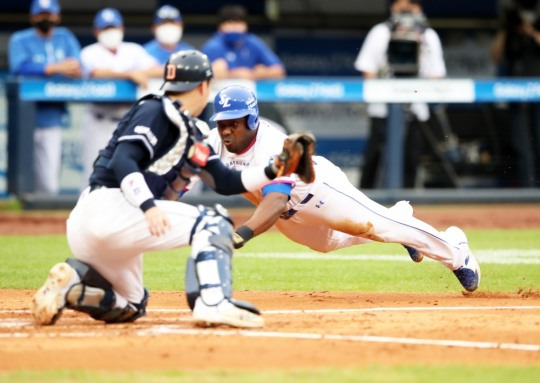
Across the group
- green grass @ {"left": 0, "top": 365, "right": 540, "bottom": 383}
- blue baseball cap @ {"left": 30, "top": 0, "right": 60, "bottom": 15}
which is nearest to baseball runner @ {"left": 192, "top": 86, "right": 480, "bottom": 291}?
green grass @ {"left": 0, "top": 365, "right": 540, "bottom": 383}

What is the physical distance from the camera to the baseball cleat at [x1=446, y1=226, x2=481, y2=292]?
764 centimetres

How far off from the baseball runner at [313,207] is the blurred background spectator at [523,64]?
6.80 metres

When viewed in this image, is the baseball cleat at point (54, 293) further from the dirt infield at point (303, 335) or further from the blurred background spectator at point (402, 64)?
the blurred background spectator at point (402, 64)

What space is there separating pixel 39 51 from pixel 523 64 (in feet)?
20.3

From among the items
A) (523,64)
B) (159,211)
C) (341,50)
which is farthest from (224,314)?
(341,50)

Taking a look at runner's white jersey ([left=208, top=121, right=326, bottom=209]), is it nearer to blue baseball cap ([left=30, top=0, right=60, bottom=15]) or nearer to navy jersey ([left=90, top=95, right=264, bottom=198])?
navy jersey ([left=90, top=95, right=264, bottom=198])

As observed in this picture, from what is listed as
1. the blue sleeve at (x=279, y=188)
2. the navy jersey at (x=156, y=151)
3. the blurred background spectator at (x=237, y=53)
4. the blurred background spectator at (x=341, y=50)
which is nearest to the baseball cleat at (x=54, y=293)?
the navy jersey at (x=156, y=151)

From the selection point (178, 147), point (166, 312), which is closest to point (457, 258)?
point (166, 312)

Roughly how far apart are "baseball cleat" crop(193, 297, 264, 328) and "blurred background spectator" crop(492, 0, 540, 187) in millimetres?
8999

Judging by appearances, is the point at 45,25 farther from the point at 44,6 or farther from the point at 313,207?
the point at 313,207

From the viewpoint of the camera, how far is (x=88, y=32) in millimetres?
16500

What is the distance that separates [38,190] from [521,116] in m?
5.85

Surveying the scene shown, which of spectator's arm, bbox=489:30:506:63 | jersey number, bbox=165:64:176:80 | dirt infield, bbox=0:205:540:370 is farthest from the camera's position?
spectator's arm, bbox=489:30:506:63

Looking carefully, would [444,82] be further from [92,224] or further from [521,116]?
[92,224]
